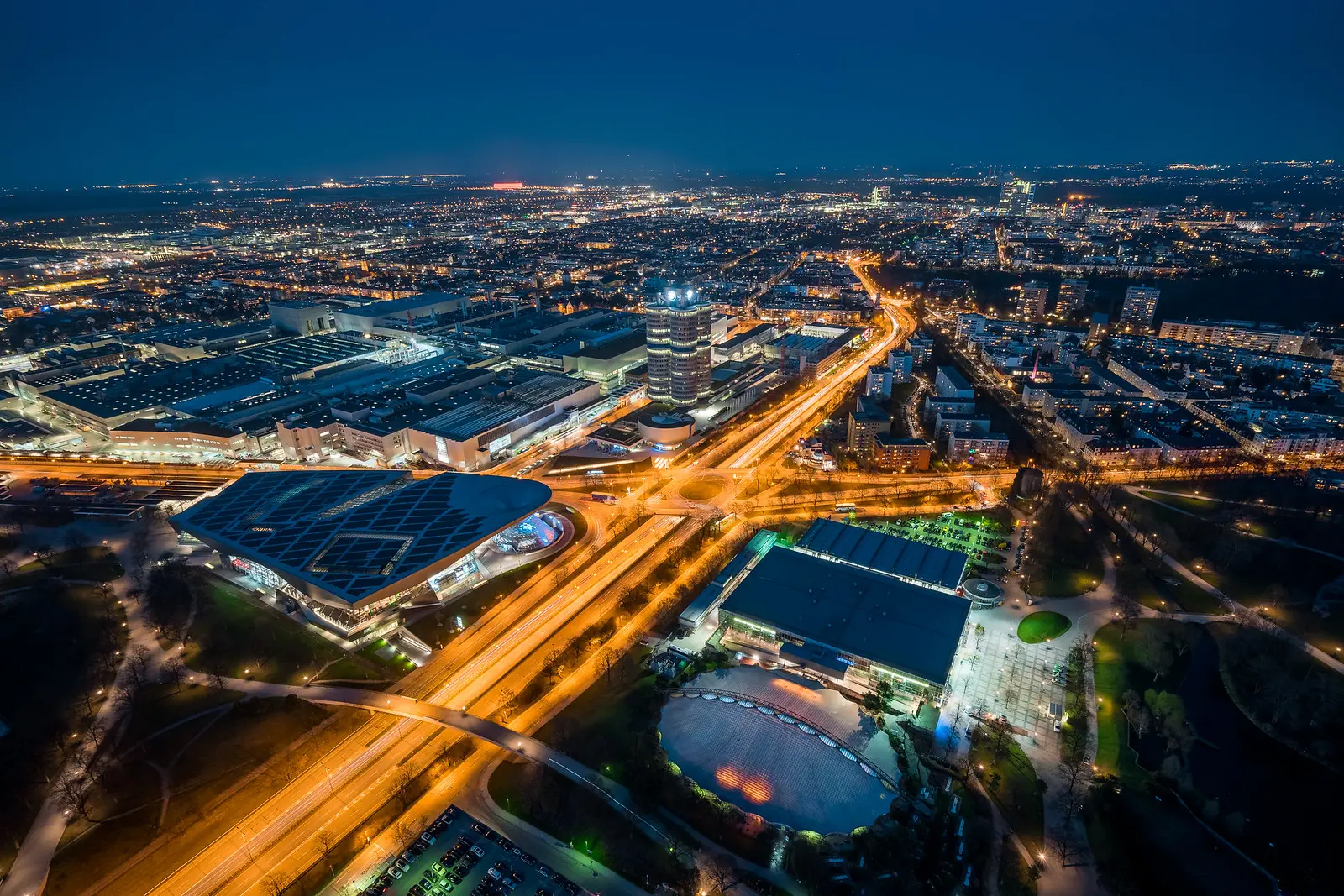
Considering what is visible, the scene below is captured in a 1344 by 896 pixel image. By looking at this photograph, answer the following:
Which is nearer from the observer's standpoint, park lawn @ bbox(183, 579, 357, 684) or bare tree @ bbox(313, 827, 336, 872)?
bare tree @ bbox(313, 827, 336, 872)

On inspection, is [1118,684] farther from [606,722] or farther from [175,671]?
[175,671]

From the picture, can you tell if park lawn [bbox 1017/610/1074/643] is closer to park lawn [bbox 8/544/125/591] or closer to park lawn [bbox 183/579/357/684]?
park lawn [bbox 183/579/357/684]

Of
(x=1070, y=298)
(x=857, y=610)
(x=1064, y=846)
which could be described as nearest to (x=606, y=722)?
(x=857, y=610)

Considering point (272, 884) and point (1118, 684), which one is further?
point (1118, 684)

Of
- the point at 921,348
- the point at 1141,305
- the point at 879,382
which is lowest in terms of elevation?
the point at 879,382

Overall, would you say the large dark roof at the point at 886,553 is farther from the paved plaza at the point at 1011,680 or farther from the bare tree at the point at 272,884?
the bare tree at the point at 272,884

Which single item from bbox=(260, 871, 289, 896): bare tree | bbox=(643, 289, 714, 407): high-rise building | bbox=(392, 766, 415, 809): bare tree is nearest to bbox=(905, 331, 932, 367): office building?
bbox=(643, 289, 714, 407): high-rise building

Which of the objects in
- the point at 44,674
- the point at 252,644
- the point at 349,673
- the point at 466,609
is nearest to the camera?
the point at 44,674
